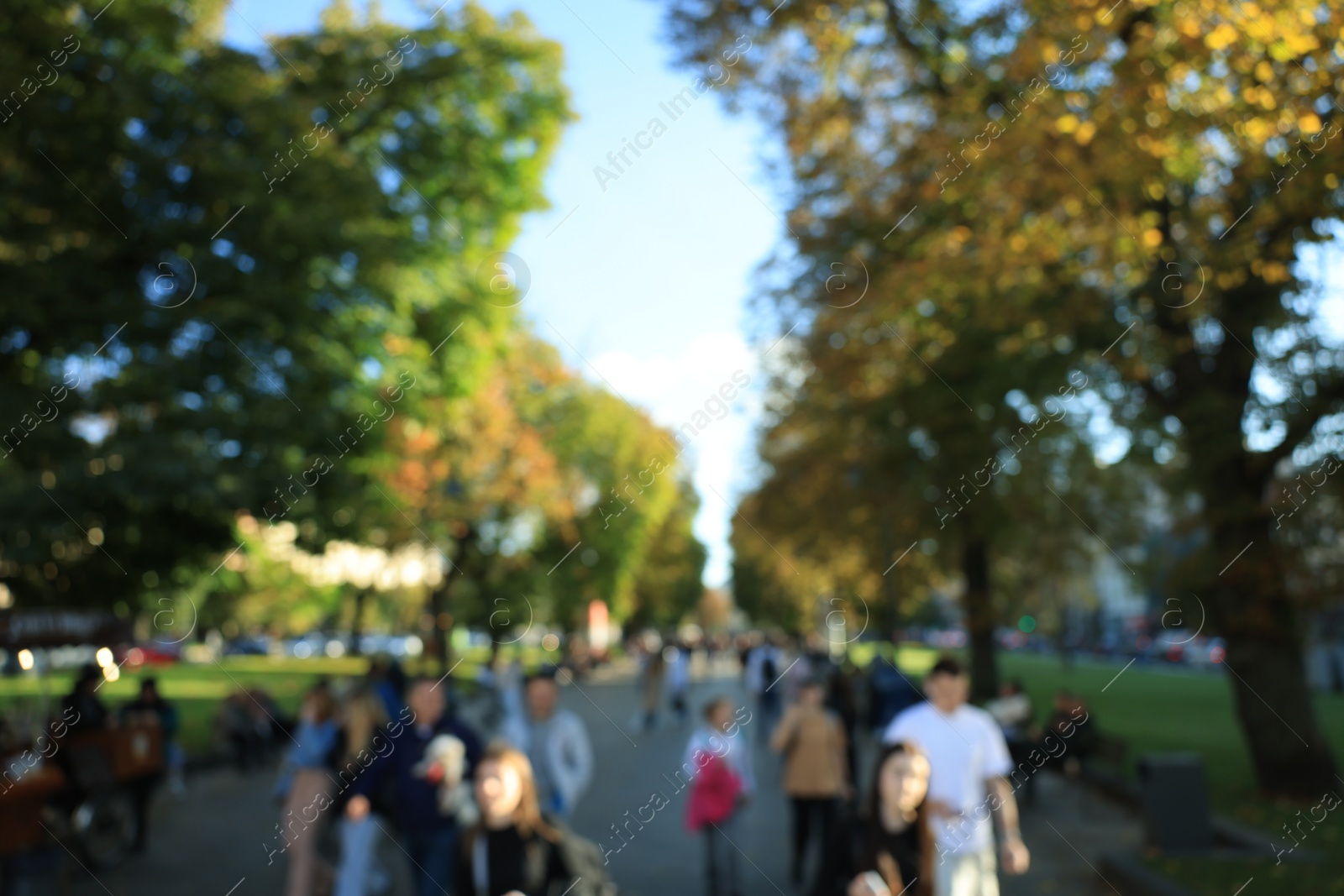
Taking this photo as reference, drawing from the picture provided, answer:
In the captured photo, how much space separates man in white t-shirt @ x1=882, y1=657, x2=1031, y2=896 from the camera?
19.9 feet

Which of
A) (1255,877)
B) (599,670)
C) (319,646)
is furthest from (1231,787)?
(319,646)

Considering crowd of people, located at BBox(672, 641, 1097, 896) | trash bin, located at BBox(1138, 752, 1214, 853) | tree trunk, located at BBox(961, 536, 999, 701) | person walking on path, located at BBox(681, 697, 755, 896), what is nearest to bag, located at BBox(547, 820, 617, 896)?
crowd of people, located at BBox(672, 641, 1097, 896)

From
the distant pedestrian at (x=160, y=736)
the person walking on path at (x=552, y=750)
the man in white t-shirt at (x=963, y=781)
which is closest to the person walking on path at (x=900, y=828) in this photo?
→ the man in white t-shirt at (x=963, y=781)

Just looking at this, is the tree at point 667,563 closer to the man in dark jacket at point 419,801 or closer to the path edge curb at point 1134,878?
the path edge curb at point 1134,878

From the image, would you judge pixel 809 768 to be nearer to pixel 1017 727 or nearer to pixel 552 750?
pixel 552 750

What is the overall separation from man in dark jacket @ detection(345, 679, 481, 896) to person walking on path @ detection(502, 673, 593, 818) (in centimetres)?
102

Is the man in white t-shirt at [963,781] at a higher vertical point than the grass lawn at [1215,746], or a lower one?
lower

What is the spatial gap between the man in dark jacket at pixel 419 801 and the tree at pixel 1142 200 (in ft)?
19.8

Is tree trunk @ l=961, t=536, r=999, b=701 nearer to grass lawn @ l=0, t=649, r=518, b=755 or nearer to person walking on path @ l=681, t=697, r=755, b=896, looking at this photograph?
grass lawn @ l=0, t=649, r=518, b=755

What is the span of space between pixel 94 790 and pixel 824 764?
22.3 ft

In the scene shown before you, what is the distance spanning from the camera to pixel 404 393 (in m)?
20.0

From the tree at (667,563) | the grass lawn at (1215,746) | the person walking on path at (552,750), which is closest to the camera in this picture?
the person walking on path at (552,750)

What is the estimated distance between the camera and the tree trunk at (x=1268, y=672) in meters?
12.3

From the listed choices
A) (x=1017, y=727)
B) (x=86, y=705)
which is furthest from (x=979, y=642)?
(x=86, y=705)
